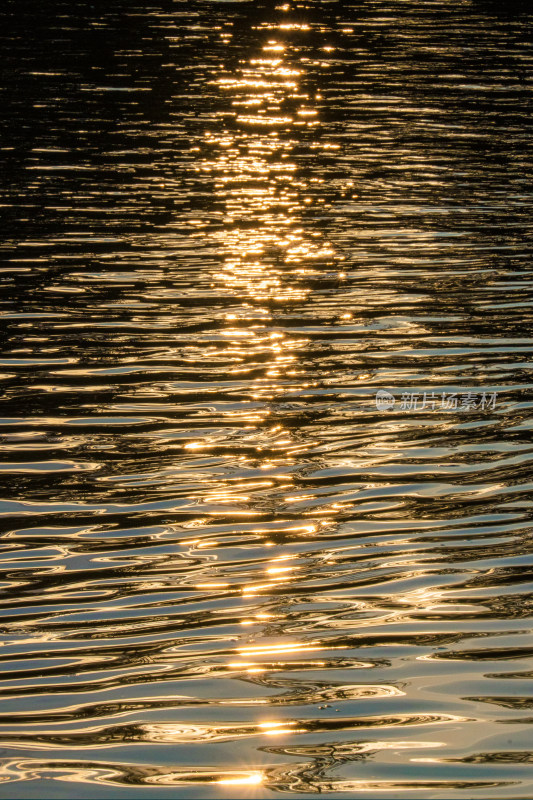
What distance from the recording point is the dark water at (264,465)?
573cm

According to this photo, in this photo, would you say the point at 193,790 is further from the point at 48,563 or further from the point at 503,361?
the point at 503,361

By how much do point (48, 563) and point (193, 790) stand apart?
7.65 feet

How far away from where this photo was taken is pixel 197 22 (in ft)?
110

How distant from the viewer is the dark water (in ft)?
18.8

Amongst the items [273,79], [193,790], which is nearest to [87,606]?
[193,790]

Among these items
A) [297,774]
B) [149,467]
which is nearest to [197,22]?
[149,467]

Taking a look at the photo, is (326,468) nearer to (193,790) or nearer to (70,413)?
(70,413)

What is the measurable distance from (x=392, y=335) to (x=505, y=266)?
2866mm

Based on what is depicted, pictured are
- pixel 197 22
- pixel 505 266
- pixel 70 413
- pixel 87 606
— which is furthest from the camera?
pixel 197 22

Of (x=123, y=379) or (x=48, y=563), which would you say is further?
(x=123, y=379)

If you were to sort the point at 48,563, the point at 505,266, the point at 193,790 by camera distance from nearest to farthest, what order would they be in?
the point at 193,790 < the point at 48,563 < the point at 505,266

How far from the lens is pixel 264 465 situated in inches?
342

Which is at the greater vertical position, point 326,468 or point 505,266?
point 505,266

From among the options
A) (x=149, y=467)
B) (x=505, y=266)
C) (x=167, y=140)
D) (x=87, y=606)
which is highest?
(x=167, y=140)
